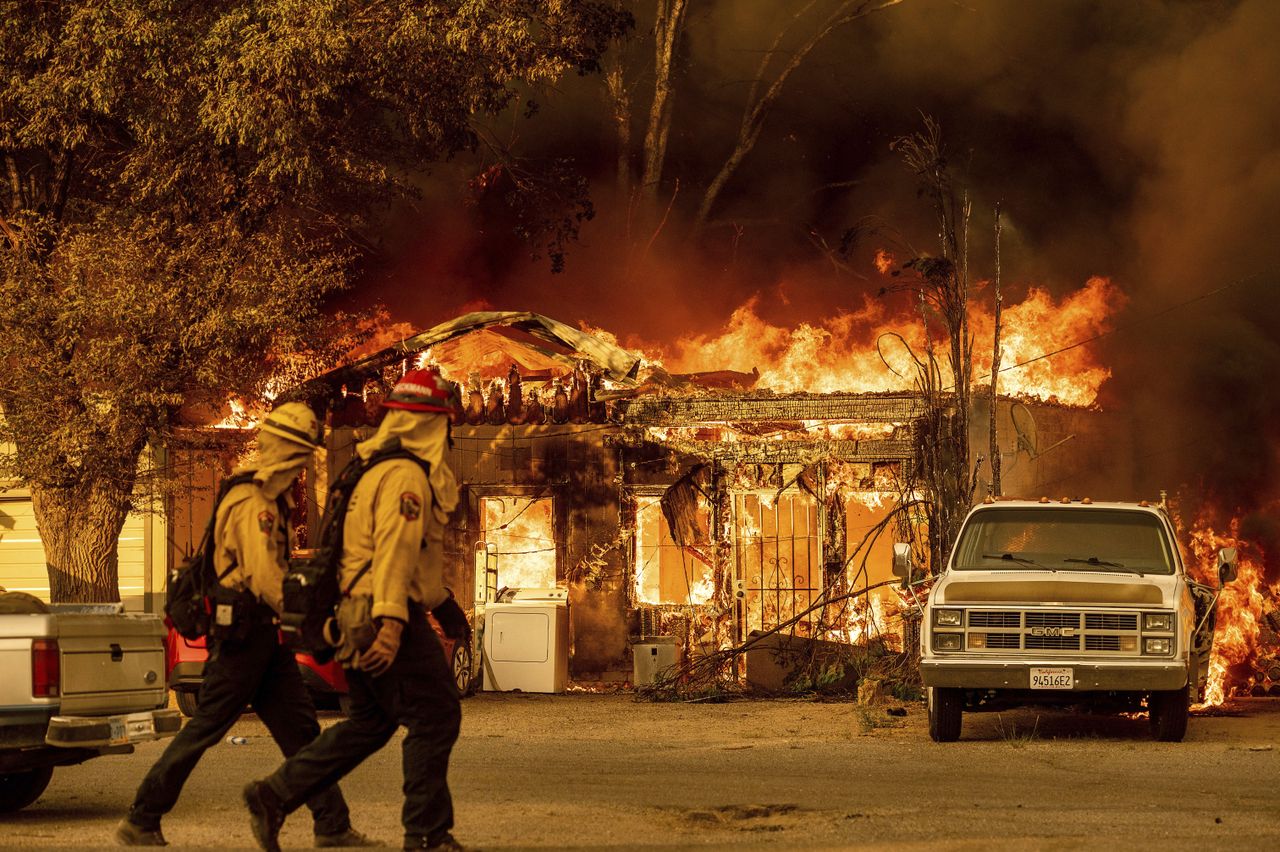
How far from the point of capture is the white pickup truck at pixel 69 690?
8859mm

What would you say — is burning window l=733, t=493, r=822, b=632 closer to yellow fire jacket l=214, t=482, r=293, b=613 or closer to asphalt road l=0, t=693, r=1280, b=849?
asphalt road l=0, t=693, r=1280, b=849

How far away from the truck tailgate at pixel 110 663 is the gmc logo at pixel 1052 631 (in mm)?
6722

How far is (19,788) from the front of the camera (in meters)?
9.71

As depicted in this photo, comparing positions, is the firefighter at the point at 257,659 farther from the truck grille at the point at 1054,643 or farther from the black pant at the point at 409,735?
the truck grille at the point at 1054,643

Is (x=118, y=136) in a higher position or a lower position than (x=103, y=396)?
higher

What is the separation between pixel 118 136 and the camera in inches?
766

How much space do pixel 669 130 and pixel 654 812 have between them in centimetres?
2751

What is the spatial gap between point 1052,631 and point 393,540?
767 centimetres

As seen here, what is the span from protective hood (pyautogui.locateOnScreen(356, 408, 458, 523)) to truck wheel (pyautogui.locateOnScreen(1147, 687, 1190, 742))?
7894 mm

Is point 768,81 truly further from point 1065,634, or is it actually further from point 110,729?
point 110,729

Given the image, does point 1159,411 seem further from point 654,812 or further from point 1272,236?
point 654,812

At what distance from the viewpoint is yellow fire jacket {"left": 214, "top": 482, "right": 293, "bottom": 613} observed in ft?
26.2

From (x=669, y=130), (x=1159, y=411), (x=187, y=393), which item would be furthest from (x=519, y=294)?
(x=187, y=393)

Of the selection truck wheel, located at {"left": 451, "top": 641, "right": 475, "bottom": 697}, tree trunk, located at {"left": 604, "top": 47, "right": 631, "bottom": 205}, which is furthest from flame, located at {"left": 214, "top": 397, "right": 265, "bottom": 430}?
tree trunk, located at {"left": 604, "top": 47, "right": 631, "bottom": 205}
